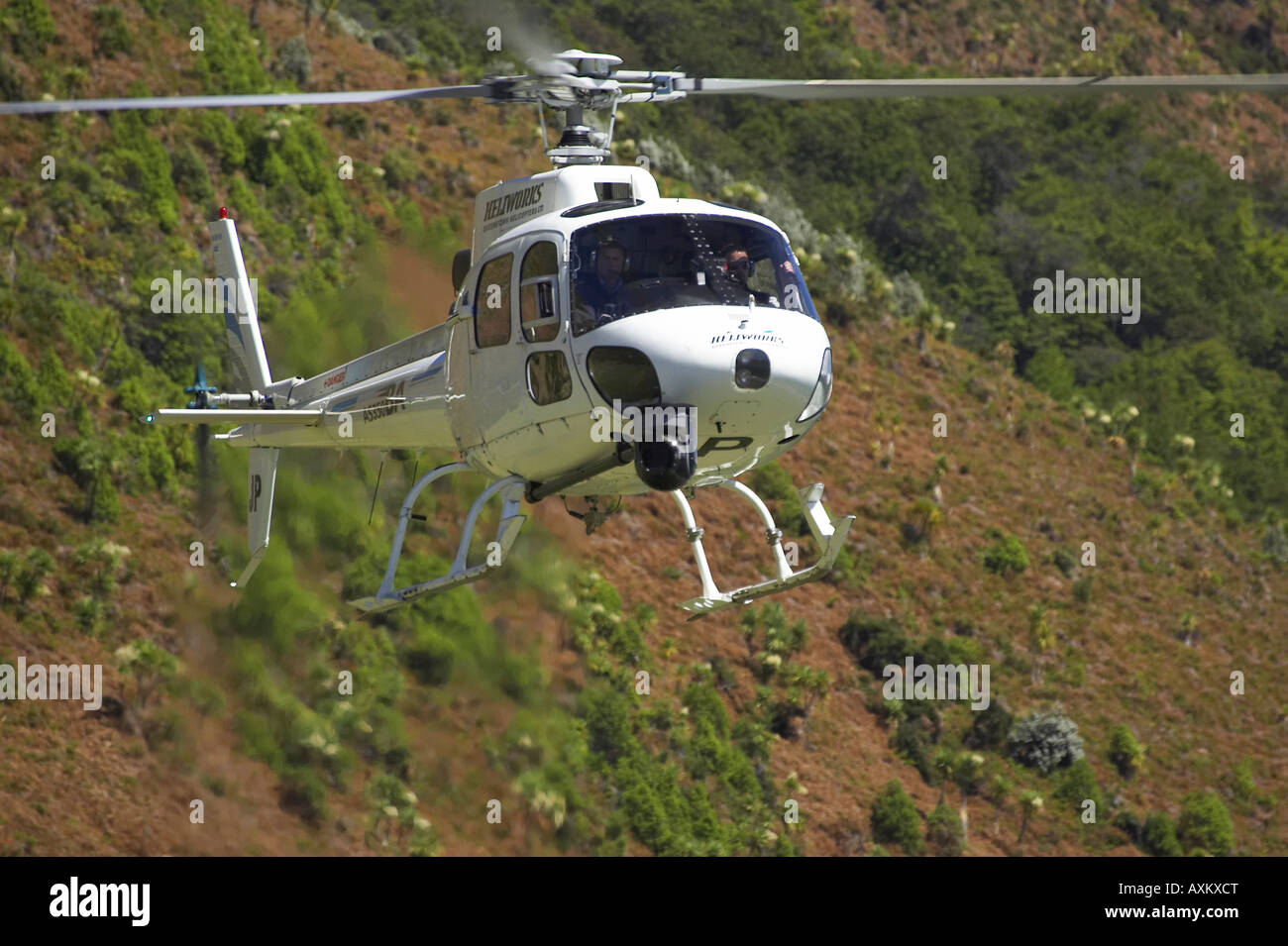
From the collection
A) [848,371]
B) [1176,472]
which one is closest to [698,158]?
[848,371]

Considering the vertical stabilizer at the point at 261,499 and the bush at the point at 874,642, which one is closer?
the vertical stabilizer at the point at 261,499

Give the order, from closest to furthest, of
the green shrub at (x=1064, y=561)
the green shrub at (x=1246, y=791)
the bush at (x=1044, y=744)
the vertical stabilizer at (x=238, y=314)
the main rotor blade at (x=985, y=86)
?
1. the main rotor blade at (x=985, y=86)
2. the vertical stabilizer at (x=238, y=314)
3. the bush at (x=1044, y=744)
4. the green shrub at (x=1246, y=791)
5. the green shrub at (x=1064, y=561)

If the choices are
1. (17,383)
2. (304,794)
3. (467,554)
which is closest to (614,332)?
(467,554)

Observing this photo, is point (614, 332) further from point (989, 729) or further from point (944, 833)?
point (989, 729)

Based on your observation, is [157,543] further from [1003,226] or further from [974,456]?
[1003,226]

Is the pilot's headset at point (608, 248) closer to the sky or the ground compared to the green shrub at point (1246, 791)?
closer to the sky

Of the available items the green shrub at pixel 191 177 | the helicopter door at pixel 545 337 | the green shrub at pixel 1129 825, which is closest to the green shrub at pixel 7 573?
the green shrub at pixel 191 177

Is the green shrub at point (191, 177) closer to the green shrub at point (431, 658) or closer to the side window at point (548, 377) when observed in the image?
the green shrub at point (431, 658)
